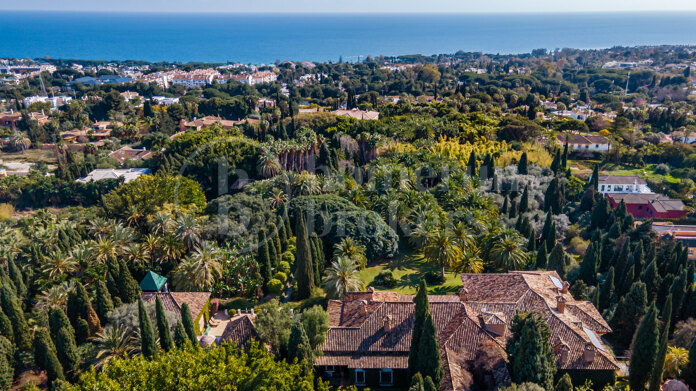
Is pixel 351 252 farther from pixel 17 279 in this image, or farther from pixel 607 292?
pixel 17 279

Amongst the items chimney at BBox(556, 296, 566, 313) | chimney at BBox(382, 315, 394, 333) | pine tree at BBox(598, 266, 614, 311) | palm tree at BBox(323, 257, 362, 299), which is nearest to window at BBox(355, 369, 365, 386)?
chimney at BBox(382, 315, 394, 333)

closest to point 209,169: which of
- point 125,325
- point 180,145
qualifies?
point 180,145

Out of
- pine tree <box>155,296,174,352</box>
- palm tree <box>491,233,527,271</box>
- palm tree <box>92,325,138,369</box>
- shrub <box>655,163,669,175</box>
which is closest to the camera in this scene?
pine tree <box>155,296,174,352</box>

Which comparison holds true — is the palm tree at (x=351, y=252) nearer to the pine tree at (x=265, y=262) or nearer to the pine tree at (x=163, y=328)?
the pine tree at (x=265, y=262)

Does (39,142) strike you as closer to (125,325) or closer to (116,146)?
(116,146)

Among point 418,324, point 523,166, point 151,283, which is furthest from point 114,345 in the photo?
point 523,166

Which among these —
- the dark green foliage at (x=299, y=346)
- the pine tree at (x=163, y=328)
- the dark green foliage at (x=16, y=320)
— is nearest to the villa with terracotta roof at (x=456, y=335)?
the dark green foliage at (x=299, y=346)

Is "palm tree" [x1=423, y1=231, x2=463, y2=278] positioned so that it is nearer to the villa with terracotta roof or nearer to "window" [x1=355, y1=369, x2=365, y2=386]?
the villa with terracotta roof
